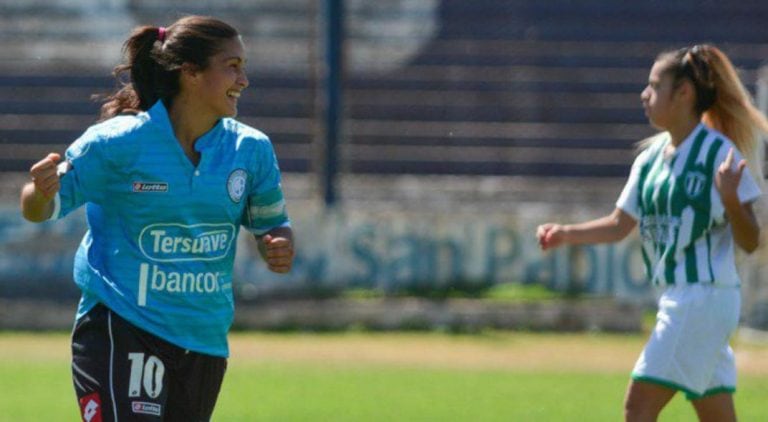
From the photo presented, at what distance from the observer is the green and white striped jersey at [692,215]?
6223 millimetres

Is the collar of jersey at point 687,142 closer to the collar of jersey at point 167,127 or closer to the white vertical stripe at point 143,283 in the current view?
the collar of jersey at point 167,127

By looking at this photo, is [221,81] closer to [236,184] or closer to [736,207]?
[236,184]

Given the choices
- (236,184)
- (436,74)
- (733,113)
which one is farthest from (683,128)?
(436,74)

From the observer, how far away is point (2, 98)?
18.6 metres

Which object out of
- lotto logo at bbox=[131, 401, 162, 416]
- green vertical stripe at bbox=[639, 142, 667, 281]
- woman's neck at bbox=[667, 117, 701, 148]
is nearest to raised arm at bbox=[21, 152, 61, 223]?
lotto logo at bbox=[131, 401, 162, 416]

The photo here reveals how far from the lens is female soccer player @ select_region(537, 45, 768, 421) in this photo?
6129mm

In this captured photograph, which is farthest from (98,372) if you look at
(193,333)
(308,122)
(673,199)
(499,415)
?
(308,122)

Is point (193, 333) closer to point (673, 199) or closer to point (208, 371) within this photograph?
point (208, 371)

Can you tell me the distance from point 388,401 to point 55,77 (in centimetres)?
1001

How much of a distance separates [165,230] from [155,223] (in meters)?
0.04

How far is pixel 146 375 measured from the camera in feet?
16.8

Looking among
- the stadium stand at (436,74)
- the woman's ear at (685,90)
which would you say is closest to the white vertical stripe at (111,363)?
the woman's ear at (685,90)

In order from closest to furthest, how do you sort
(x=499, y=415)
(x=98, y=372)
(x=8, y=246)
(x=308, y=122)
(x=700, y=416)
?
(x=98, y=372)
(x=700, y=416)
(x=499, y=415)
(x=8, y=246)
(x=308, y=122)

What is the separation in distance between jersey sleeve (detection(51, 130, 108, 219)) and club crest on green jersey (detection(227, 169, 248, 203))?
42cm
